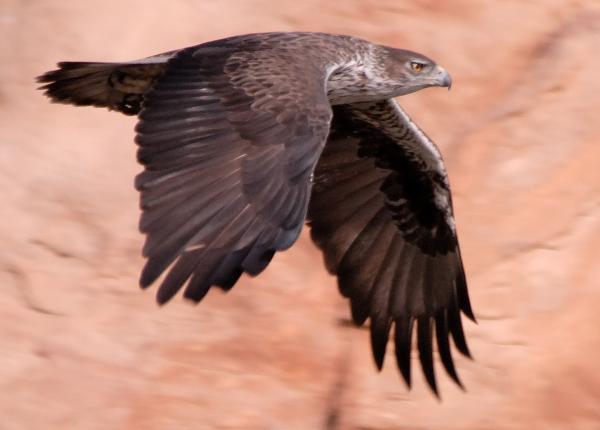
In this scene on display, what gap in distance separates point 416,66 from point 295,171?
5.61ft

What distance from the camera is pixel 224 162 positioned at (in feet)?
22.1

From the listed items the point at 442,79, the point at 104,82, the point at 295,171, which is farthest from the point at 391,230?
the point at 295,171

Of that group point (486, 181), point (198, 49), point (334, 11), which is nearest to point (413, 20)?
point (334, 11)

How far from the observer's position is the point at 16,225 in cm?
836

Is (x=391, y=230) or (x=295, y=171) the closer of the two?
(x=295, y=171)

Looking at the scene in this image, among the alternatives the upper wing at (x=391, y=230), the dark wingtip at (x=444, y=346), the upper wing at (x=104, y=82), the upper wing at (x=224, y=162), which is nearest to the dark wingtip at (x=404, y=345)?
Result: the upper wing at (x=391, y=230)

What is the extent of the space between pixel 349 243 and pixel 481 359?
0.88m

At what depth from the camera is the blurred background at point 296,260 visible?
7.93 metres

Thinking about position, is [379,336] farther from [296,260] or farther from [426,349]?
[296,260]

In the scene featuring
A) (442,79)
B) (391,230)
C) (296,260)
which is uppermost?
(442,79)

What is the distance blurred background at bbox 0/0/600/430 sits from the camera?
7.93 m

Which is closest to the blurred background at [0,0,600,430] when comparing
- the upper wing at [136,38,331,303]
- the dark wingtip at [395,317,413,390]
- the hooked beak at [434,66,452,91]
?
the dark wingtip at [395,317,413,390]

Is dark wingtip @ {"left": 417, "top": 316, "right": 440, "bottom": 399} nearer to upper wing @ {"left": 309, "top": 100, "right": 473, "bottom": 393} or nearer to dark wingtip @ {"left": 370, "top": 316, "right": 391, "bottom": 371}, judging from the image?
upper wing @ {"left": 309, "top": 100, "right": 473, "bottom": 393}

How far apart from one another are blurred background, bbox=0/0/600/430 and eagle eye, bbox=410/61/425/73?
78 centimetres
